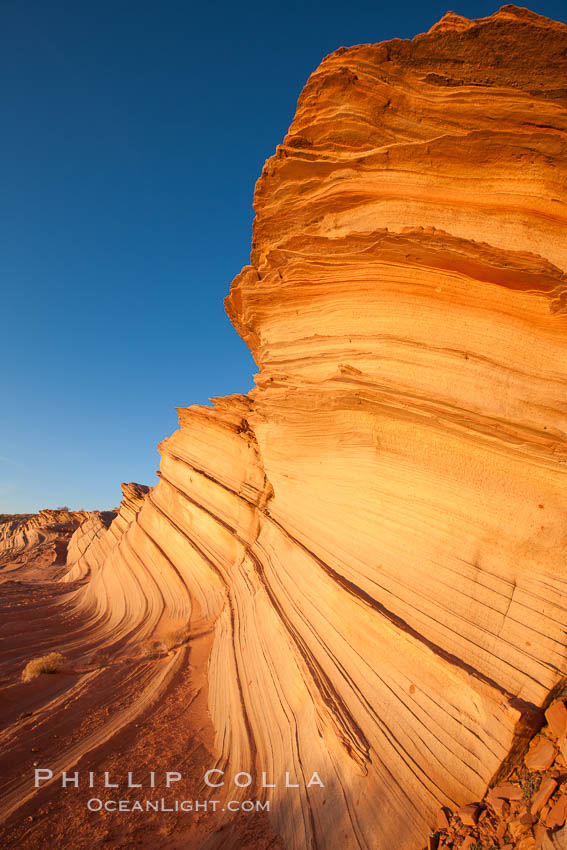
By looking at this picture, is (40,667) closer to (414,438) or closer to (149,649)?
(149,649)

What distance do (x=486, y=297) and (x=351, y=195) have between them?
2.22 m

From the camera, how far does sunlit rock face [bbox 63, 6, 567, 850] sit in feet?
11.5

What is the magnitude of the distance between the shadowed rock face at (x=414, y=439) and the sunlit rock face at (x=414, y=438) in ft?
0.07

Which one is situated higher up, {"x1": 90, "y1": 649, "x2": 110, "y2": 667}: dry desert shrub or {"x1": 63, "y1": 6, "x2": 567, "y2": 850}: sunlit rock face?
{"x1": 63, "y1": 6, "x2": 567, "y2": 850}: sunlit rock face

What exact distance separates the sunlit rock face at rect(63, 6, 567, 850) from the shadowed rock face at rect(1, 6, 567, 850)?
0.07 feet

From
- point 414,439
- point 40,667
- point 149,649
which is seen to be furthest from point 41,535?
point 414,439

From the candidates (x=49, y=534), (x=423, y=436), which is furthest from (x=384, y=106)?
(x=49, y=534)

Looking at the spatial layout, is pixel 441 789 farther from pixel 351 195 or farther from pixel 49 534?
pixel 49 534

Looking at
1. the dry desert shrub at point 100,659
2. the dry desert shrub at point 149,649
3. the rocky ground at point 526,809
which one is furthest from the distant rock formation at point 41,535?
the rocky ground at point 526,809

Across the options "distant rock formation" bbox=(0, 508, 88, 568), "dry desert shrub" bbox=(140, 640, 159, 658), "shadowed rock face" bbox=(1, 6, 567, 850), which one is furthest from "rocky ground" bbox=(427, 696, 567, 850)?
"distant rock formation" bbox=(0, 508, 88, 568)

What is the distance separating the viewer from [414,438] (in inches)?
199

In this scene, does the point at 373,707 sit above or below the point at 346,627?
below

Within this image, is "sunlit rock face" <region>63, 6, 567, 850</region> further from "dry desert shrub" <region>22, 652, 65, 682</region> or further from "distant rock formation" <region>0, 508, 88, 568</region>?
"distant rock formation" <region>0, 508, 88, 568</region>

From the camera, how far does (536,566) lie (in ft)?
12.5
